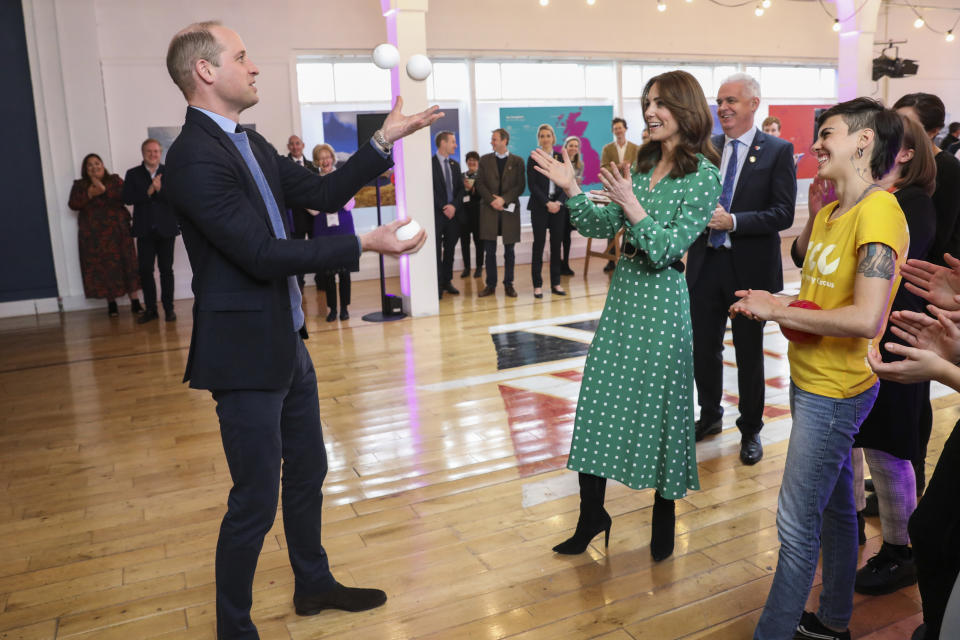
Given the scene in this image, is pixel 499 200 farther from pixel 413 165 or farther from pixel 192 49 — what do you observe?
pixel 192 49

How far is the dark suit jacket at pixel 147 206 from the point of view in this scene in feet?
25.5

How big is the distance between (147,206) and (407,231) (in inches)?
263

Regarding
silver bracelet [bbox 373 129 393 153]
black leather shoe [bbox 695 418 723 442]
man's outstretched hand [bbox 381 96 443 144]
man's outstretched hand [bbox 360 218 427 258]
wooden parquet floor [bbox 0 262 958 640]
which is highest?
man's outstretched hand [bbox 381 96 443 144]

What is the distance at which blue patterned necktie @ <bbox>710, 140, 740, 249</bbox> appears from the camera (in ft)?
12.1

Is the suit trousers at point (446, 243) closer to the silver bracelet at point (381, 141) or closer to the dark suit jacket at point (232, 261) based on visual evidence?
the silver bracelet at point (381, 141)

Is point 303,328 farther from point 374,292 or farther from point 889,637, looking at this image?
point 374,292

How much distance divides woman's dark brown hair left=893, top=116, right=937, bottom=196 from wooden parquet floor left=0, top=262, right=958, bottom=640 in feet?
4.47

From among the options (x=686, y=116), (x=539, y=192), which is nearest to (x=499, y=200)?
(x=539, y=192)

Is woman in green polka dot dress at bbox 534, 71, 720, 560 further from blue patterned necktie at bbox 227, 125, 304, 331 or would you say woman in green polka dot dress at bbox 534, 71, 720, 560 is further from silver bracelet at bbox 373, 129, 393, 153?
blue patterned necktie at bbox 227, 125, 304, 331

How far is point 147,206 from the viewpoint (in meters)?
7.83

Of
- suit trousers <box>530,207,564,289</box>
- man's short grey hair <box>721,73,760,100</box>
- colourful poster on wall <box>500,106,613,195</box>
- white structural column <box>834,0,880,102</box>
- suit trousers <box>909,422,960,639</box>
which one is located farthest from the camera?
colourful poster on wall <box>500,106,613,195</box>

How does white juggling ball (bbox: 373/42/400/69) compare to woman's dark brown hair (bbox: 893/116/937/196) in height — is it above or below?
above

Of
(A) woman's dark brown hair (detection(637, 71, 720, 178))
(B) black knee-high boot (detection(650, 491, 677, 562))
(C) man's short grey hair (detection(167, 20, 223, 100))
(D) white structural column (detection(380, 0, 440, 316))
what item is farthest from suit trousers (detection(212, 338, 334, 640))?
(D) white structural column (detection(380, 0, 440, 316))

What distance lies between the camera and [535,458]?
12.5ft
